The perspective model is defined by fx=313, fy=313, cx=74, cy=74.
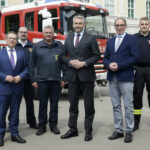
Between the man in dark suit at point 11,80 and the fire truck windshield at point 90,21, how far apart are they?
14.3 feet

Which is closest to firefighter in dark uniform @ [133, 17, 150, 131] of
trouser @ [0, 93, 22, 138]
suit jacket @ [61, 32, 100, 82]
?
suit jacket @ [61, 32, 100, 82]

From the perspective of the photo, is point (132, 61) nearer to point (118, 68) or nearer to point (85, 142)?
point (118, 68)

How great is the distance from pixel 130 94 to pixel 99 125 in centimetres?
132

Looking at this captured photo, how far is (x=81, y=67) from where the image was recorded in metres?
5.13

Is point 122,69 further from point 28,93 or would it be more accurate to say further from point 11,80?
point 28,93

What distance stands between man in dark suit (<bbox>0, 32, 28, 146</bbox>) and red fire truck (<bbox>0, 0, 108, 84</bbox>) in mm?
4287

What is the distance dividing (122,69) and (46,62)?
1.36 m

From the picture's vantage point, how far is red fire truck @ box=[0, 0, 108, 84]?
9395mm

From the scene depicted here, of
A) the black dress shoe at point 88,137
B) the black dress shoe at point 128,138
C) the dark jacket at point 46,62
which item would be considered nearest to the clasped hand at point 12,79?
the dark jacket at point 46,62

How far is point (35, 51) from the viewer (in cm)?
564

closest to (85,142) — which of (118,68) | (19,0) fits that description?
(118,68)

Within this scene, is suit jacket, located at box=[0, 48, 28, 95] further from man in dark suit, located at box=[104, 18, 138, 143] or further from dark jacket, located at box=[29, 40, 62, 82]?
man in dark suit, located at box=[104, 18, 138, 143]

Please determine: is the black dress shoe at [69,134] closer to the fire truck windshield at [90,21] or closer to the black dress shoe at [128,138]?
the black dress shoe at [128,138]

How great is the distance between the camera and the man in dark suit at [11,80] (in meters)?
4.97
